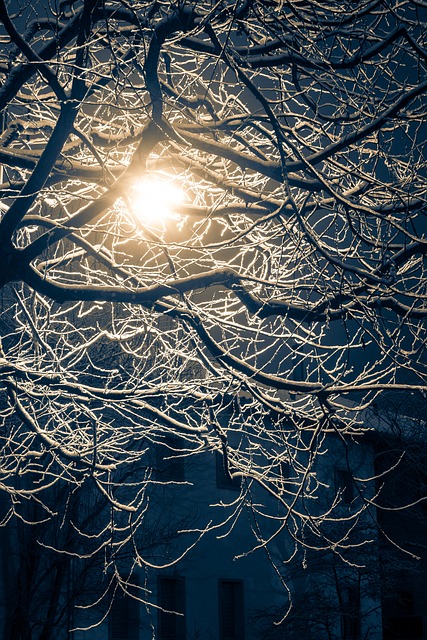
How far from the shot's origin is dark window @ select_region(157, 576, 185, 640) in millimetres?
18547

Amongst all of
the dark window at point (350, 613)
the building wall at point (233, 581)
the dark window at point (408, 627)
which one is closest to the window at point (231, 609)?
the building wall at point (233, 581)

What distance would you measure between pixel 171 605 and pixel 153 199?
14.5 m

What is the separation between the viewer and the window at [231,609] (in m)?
19.8

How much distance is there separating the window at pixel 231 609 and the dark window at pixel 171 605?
1.25 meters

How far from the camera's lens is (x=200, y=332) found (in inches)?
250

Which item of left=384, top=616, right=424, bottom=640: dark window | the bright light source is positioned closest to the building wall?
left=384, top=616, right=424, bottom=640: dark window

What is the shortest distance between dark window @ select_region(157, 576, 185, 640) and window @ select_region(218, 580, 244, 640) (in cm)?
125

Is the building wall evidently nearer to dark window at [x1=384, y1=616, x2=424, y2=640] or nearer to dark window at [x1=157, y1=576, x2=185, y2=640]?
dark window at [x1=157, y1=576, x2=185, y2=640]

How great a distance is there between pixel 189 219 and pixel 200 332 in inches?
82.8

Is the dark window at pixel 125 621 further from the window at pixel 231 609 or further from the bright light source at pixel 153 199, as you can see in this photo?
the bright light source at pixel 153 199

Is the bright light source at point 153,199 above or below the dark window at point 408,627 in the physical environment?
above

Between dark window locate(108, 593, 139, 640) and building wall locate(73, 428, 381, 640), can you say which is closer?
dark window locate(108, 593, 139, 640)

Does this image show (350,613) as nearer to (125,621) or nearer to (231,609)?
(231,609)

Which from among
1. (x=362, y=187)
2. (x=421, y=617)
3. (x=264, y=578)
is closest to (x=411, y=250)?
(x=362, y=187)
